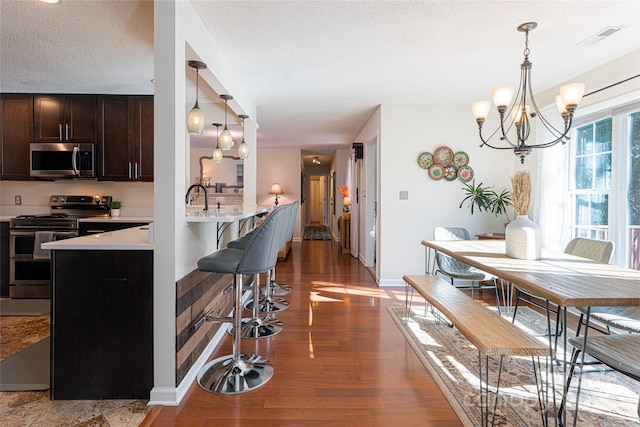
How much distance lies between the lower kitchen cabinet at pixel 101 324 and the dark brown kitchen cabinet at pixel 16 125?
3.04m

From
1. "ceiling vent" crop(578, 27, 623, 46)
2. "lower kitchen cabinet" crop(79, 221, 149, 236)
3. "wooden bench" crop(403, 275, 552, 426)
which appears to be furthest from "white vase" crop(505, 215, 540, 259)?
"lower kitchen cabinet" crop(79, 221, 149, 236)

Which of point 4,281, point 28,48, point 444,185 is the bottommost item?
point 4,281

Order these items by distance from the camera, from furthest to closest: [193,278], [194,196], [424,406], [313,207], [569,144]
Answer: [313,207] → [194,196] → [569,144] → [193,278] → [424,406]

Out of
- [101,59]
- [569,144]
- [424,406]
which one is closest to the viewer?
[424,406]

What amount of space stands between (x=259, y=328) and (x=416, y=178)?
2783mm

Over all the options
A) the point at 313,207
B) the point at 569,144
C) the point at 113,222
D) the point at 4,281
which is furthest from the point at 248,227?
the point at 313,207

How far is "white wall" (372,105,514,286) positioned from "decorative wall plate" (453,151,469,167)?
0.06m

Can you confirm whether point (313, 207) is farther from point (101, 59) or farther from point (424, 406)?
point (424, 406)

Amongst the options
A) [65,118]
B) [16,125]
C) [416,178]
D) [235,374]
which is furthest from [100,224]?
[416,178]

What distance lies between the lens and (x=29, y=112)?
3857 mm

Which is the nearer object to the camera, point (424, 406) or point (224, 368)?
point (424, 406)

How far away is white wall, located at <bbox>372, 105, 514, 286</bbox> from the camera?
4.41 metres

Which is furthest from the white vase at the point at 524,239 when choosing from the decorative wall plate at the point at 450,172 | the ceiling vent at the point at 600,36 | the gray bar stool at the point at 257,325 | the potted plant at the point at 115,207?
the potted plant at the point at 115,207

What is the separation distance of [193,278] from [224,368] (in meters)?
0.62
